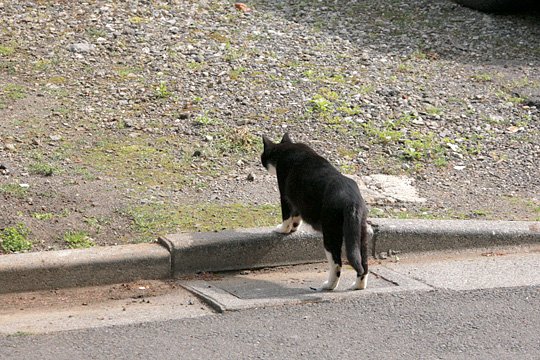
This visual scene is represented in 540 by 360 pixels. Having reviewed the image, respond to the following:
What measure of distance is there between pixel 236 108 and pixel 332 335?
3.77 metres

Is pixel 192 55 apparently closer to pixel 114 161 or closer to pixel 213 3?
pixel 213 3

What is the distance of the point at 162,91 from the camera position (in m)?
8.63

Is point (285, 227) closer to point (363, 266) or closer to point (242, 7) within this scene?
point (363, 266)

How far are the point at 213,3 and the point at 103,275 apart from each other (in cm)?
570

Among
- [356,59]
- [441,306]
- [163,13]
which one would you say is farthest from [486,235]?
[163,13]

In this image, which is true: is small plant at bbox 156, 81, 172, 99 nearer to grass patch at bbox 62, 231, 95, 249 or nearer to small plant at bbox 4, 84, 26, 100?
small plant at bbox 4, 84, 26, 100

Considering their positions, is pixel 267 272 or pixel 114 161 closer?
pixel 267 272

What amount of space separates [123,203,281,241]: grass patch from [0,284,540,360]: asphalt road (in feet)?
3.75

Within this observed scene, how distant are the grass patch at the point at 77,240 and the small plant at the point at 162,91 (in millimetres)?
2680

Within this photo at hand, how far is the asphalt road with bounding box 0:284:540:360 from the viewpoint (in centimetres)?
476

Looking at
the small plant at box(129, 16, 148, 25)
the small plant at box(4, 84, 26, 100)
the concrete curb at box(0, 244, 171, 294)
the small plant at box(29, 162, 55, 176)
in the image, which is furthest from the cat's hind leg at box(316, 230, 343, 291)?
the small plant at box(129, 16, 148, 25)

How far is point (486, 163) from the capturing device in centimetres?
799

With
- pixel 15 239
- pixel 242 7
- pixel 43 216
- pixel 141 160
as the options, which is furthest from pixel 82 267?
pixel 242 7

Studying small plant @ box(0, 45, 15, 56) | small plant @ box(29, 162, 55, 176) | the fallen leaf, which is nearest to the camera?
small plant @ box(29, 162, 55, 176)
